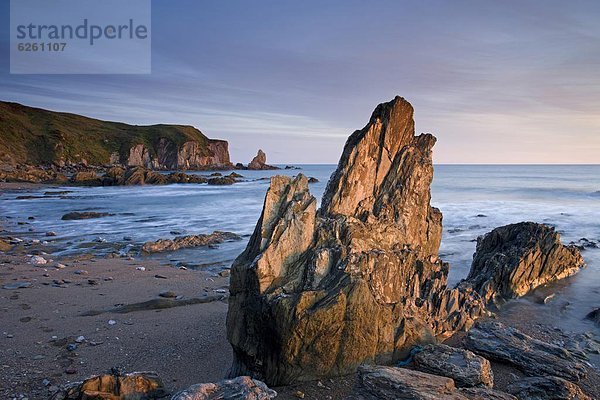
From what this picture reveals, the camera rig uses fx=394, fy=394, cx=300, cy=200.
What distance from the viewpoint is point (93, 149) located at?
11181 centimetres

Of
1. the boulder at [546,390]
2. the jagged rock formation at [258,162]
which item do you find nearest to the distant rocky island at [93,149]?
the jagged rock formation at [258,162]

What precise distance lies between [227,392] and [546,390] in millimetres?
4918

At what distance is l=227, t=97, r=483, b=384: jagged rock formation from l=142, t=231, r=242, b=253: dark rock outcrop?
12.2 metres

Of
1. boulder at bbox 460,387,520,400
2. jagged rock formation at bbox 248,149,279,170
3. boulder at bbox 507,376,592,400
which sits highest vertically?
jagged rock formation at bbox 248,149,279,170

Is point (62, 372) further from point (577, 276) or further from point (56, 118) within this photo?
point (56, 118)

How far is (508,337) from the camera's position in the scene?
799cm

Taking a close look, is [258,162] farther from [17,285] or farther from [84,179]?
[17,285]

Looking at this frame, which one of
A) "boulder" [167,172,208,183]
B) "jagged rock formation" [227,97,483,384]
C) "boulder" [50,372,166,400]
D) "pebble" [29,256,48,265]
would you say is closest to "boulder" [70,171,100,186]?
"boulder" [167,172,208,183]

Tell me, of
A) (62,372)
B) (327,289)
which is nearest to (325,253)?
(327,289)

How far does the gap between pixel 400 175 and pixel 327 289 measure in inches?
209

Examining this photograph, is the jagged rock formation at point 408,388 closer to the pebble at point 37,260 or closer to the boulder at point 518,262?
the boulder at point 518,262

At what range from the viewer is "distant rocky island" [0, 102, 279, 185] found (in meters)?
73.9

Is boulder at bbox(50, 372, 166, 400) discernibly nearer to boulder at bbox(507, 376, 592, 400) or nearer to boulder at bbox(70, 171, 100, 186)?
boulder at bbox(507, 376, 592, 400)

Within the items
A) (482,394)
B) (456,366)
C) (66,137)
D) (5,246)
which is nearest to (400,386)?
(482,394)
